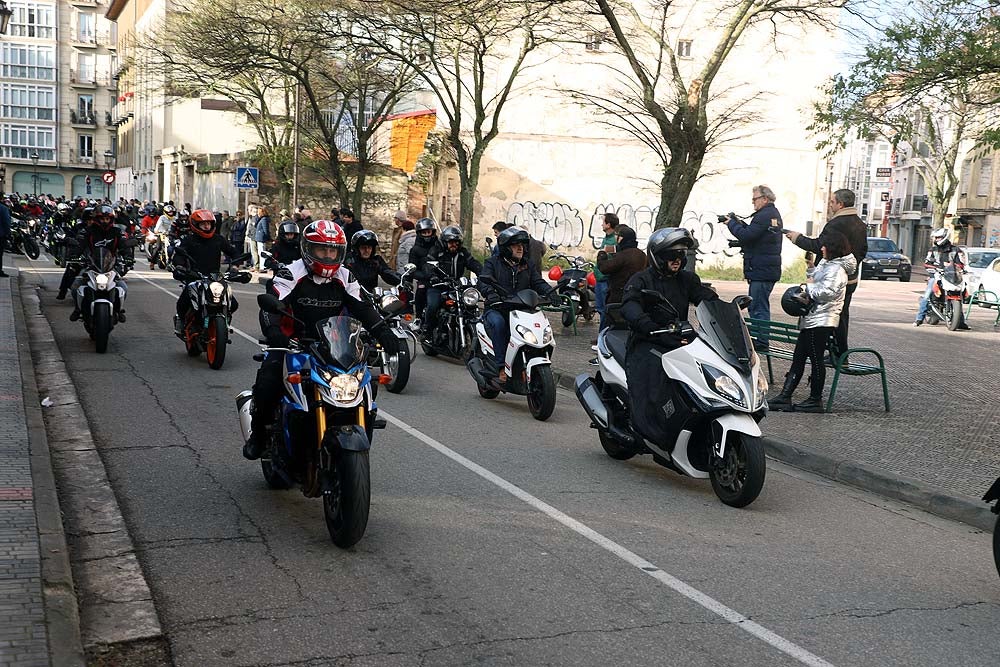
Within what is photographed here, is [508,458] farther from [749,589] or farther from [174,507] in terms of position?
[749,589]

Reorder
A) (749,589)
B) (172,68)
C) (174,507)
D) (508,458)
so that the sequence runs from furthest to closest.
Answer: (172,68) < (508,458) < (174,507) < (749,589)

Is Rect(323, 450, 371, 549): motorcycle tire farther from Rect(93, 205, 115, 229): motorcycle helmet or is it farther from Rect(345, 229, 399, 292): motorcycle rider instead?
Rect(93, 205, 115, 229): motorcycle helmet

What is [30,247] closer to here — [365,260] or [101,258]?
[101,258]

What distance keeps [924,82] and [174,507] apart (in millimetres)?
9834

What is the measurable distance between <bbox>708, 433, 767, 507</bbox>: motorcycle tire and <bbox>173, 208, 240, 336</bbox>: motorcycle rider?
24.1 feet

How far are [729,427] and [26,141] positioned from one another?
96636 mm

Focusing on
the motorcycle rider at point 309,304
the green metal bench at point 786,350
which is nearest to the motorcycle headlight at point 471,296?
the green metal bench at point 786,350

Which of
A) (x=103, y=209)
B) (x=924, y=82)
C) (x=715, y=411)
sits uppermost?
(x=924, y=82)

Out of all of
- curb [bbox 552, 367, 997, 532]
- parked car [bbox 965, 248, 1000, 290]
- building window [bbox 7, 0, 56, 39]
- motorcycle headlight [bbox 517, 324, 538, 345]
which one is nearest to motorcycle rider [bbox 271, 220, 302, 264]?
motorcycle headlight [bbox 517, 324, 538, 345]

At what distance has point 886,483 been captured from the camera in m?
7.79

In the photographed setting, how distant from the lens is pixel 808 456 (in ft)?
28.0

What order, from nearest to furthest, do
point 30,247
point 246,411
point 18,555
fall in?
1. point 18,555
2. point 246,411
3. point 30,247

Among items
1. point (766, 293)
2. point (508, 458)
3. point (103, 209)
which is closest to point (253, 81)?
point (103, 209)

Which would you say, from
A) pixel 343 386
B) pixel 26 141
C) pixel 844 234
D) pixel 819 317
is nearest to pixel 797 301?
pixel 819 317
